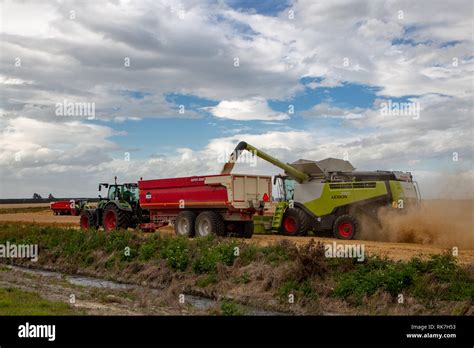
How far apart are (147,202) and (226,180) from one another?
4.90 metres

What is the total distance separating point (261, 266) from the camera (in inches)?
538

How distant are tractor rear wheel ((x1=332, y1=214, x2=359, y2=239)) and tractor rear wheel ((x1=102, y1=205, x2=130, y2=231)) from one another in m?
9.49

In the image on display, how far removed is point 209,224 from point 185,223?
1.54 m

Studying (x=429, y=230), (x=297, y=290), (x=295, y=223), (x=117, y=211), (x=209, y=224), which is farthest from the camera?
(x=117, y=211)

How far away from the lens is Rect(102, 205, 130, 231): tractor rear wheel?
24.0 meters

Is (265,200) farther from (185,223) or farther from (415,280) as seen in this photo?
(415,280)

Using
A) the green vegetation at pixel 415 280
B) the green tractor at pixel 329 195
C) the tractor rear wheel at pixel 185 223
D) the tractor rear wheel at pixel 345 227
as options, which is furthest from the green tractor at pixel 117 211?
the green vegetation at pixel 415 280

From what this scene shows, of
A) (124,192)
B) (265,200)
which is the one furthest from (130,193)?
(265,200)

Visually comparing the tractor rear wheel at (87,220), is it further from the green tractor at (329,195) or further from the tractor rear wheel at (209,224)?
the green tractor at (329,195)

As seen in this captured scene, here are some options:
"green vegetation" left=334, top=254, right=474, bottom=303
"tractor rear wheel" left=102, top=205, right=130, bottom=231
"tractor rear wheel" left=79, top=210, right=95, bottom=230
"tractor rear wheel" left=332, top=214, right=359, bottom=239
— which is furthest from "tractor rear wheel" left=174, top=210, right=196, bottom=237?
"green vegetation" left=334, top=254, right=474, bottom=303

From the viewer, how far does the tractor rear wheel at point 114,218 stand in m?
24.0
